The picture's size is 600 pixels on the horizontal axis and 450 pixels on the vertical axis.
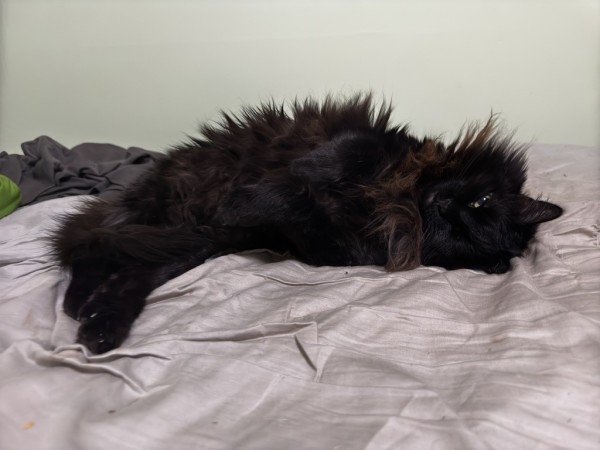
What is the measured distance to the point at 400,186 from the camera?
1.43 m

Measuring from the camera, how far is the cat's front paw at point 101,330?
3.12ft

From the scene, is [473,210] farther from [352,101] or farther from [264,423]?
[264,423]

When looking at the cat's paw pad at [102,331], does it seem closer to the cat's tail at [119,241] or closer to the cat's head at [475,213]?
the cat's tail at [119,241]

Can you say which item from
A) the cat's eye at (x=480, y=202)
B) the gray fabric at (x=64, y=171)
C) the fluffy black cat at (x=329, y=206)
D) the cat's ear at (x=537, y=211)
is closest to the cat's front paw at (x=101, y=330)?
the fluffy black cat at (x=329, y=206)

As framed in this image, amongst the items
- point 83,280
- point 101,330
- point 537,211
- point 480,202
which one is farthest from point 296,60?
point 101,330

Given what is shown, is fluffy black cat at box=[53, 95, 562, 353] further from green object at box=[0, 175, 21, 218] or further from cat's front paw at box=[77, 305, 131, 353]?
green object at box=[0, 175, 21, 218]

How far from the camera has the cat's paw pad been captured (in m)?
0.95

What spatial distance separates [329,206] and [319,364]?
63 centimetres

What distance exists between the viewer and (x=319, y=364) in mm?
859

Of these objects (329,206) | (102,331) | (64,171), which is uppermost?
(329,206)

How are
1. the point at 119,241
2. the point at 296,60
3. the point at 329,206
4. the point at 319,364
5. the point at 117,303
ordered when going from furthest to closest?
the point at 296,60
the point at 329,206
the point at 119,241
the point at 117,303
the point at 319,364

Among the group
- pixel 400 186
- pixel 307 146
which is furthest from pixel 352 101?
pixel 400 186

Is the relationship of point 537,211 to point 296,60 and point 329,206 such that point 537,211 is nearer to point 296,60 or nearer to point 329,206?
point 329,206

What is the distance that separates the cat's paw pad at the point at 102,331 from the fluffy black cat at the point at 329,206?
23cm
